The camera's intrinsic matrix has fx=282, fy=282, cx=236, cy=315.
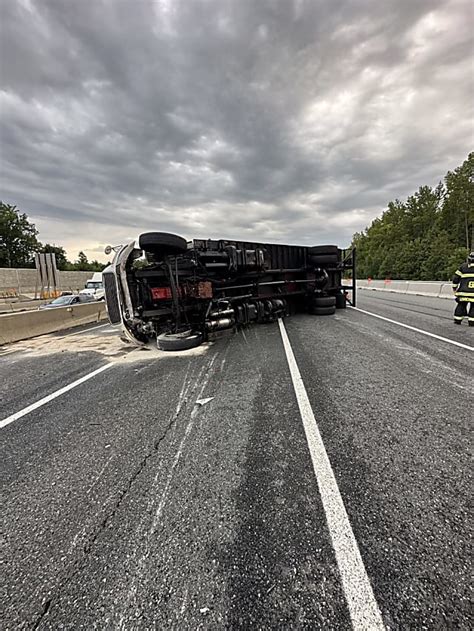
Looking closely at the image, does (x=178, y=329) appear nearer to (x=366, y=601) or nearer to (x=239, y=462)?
(x=239, y=462)

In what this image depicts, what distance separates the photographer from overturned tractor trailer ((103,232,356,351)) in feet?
17.3

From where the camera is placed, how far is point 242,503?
1.79 meters

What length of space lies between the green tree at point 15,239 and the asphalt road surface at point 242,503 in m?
65.5

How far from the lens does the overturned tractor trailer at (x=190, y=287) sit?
5.28 m

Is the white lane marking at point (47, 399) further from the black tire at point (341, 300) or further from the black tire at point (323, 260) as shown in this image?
the black tire at point (341, 300)

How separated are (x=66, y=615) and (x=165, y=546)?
1.53 feet

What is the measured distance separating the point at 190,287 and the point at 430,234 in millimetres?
48759

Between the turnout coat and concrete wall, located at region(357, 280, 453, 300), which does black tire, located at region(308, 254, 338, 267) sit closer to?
the turnout coat

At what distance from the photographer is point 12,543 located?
1588mm

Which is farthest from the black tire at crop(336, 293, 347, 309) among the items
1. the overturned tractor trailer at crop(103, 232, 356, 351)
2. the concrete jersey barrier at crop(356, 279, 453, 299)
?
the concrete jersey barrier at crop(356, 279, 453, 299)

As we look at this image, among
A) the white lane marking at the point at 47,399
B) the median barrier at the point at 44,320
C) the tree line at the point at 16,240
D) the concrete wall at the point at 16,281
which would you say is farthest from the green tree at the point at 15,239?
the white lane marking at the point at 47,399

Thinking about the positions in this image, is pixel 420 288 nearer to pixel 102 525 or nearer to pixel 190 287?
pixel 190 287

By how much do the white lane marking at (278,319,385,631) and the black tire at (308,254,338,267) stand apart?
7852mm

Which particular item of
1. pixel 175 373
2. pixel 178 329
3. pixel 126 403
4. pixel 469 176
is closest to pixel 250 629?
pixel 126 403
